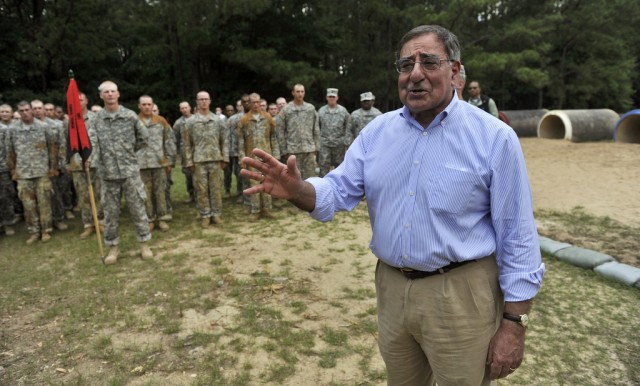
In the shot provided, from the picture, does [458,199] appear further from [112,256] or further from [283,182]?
[112,256]

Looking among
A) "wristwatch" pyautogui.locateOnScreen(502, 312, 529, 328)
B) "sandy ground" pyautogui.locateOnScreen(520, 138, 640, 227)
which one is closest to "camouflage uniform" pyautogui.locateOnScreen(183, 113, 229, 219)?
"sandy ground" pyautogui.locateOnScreen(520, 138, 640, 227)

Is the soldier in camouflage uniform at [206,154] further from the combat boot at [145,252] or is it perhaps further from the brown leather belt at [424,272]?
the brown leather belt at [424,272]

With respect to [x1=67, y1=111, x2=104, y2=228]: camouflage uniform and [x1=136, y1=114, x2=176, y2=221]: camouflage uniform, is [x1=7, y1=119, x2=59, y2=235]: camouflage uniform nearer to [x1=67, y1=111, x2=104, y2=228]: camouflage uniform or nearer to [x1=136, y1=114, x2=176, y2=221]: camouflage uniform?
[x1=67, y1=111, x2=104, y2=228]: camouflage uniform

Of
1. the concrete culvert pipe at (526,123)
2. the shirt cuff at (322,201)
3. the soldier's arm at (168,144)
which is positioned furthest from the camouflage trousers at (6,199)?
the concrete culvert pipe at (526,123)

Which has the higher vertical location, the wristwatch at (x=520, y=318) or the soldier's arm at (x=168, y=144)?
the soldier's arm at (x=168, y=144)

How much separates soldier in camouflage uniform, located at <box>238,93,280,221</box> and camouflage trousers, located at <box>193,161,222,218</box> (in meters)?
0.61

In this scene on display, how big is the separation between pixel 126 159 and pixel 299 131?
3586mm

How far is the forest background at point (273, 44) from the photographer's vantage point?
61.4 feet

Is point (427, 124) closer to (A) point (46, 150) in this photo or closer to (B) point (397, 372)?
(B) point (397, 372)

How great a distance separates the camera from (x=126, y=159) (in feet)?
18.3

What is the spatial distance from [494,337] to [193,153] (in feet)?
21.4

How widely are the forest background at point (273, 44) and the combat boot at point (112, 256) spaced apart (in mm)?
13705

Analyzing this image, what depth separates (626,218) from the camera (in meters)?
6.73

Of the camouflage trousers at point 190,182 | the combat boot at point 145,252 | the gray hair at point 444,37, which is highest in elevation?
the gray hair at point 444,37
